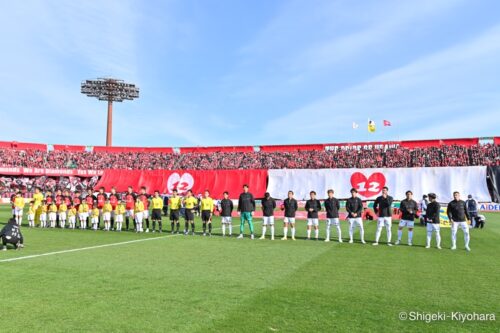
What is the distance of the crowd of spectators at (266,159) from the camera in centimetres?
4216

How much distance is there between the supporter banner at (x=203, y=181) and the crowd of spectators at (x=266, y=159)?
13.3 m

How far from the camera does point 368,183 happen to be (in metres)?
32.1

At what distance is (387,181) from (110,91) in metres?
58.3

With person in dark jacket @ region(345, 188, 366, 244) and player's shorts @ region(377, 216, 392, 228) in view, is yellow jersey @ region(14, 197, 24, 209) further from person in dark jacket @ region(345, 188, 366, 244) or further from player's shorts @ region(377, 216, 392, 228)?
player's shorts @ region(377, 216, 392, 228)

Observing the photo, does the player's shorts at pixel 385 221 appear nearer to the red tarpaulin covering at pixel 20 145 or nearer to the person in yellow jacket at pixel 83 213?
the person in yellow jacket at pixel 83 213

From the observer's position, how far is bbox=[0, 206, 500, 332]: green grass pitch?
5457 mm

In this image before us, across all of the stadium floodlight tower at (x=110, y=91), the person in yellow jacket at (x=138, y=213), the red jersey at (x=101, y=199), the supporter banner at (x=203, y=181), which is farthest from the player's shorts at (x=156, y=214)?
the stadium floodlight tower at (x=110, y=91)

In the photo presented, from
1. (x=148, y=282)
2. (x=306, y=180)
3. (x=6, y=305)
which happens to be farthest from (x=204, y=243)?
(x=306, y=180)

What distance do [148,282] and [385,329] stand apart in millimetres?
4614

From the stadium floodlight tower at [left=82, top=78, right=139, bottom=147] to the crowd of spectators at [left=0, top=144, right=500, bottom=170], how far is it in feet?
61.8

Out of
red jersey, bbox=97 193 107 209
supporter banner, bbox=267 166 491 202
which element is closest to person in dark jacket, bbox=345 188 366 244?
red jersey, bbox=97 193 107 209

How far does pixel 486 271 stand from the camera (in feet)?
30.9

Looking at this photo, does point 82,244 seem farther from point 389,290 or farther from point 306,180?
point 306,180

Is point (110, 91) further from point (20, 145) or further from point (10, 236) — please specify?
point (10, 236)
